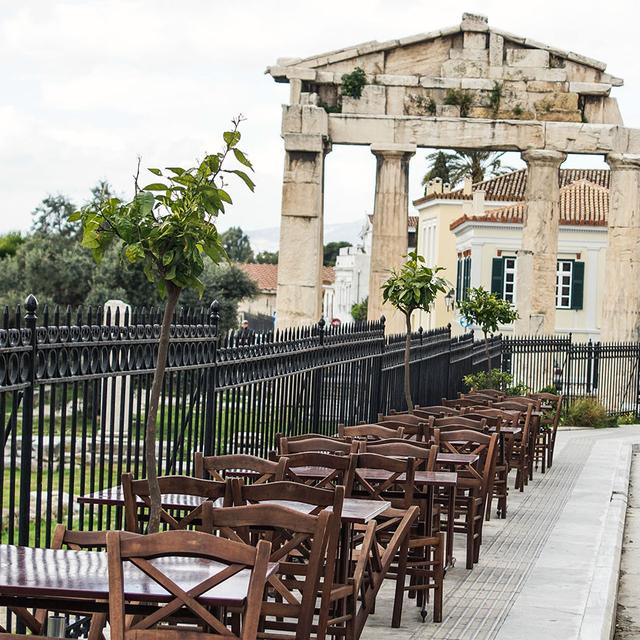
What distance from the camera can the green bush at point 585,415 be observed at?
2611cm

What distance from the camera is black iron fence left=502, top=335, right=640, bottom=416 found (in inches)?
1083

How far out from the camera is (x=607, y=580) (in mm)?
9289

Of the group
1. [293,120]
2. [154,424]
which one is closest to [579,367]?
[293,120]

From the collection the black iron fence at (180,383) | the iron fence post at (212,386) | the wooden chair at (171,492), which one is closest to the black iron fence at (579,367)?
the black iron fence at (180,383)

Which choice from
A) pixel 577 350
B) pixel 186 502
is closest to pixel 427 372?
pixel 577 350

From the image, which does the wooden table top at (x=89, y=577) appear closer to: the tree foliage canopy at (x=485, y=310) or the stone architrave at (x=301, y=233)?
the tree foliage canopy at (x=485, y=310)

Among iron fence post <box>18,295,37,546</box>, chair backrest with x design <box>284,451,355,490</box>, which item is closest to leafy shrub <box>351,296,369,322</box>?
chair backrest with x design <box>284,451,355,490</box>

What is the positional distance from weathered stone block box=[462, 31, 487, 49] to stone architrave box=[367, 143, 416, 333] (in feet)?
9.16

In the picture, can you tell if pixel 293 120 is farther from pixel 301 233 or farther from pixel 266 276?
pixel 266 276

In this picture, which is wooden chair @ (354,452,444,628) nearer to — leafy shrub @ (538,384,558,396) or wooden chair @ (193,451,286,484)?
wooden chair @ (193,451,286,484)

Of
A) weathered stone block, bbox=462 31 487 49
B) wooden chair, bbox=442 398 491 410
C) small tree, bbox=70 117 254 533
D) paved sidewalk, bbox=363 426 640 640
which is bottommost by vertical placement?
paved sidewalk, bbox=363 426 640 640

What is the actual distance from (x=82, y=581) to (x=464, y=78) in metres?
27.2

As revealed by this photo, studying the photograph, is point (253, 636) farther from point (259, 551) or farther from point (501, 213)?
point (501, 213)

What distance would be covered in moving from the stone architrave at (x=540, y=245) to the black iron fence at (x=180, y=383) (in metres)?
12.0
